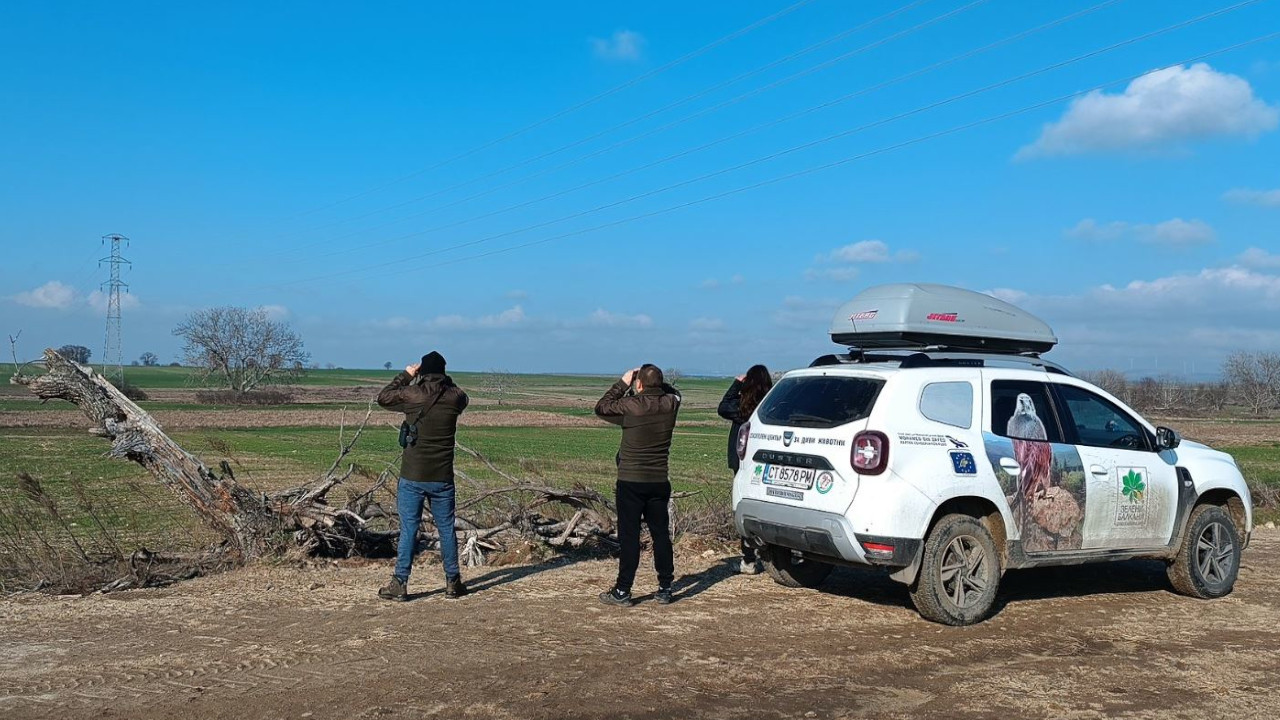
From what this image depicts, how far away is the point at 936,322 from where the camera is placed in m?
8.39

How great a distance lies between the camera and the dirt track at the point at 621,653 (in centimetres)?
574

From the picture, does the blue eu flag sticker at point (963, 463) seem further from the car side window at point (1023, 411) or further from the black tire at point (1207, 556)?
the black tire at point (1207, 556)

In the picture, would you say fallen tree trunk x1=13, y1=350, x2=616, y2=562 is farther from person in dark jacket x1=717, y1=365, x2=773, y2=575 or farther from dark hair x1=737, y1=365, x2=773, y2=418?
dark hair x1=737, y1=365, x2=773, y2=418

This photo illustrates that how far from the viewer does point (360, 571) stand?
32.5 feet

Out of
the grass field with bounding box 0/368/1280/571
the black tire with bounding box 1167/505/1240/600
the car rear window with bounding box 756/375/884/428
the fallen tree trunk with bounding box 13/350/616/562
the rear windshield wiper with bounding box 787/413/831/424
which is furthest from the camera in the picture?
the grass field with bounding box 0/368/1280/571

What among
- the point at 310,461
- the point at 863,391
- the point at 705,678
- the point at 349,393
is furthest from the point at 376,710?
the point at 349,393

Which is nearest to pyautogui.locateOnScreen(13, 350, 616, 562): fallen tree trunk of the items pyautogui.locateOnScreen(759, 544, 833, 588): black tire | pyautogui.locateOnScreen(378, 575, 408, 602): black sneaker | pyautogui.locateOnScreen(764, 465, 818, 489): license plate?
pyautogui.locateOnScreen(378, 575, 408, 602): black sneaker

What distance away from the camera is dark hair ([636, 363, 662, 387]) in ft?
27.7

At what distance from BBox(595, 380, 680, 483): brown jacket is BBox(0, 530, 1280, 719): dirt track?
1098 millimetres

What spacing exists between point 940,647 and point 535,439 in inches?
1587

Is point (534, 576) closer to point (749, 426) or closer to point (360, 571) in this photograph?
point (360, 571)

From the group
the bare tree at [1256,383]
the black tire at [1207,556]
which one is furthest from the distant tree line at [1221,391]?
the black tire at [1207,556]

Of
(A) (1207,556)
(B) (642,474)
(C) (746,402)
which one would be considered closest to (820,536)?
(B) (642,474)

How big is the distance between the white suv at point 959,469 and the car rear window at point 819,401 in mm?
13
